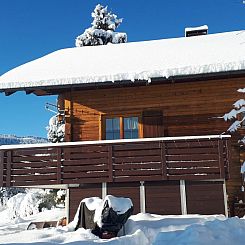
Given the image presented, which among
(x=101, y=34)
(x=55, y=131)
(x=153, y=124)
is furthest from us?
(x=101, y=34)

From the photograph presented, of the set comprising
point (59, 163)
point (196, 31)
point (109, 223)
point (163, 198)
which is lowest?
point (109, 223)

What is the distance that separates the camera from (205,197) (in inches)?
431

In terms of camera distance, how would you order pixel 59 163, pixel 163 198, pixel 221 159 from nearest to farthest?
pixel 221 159 → pixel 163 198 → pixel 59 163

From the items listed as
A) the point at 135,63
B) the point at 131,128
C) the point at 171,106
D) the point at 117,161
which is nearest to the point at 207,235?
the point at 117,161

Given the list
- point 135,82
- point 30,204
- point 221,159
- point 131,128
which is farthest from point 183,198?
point 30,204

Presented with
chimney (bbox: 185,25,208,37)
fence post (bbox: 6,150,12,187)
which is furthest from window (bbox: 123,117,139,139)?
chimney (bbox: 185,25,208,37)

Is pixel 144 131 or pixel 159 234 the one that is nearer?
pixel 159 234

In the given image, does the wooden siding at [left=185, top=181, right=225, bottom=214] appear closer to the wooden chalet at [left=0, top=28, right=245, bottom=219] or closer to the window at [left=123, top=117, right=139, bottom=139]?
the wooden chalet at [left=0, top=28, right=245, bottom=219]

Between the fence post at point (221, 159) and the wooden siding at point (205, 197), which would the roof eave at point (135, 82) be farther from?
the wooden siding at point (205, 197)

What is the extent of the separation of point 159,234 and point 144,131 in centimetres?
617

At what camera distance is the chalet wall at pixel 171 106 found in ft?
41.9

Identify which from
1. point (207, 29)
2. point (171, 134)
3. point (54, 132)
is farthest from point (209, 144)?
point (54, 132)

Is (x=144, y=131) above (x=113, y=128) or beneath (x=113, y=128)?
beneath

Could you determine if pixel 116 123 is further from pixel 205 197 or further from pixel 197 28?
pixel 197 28
